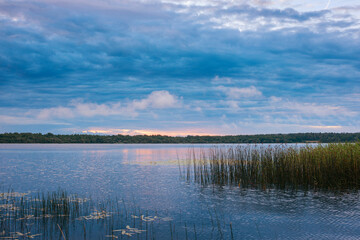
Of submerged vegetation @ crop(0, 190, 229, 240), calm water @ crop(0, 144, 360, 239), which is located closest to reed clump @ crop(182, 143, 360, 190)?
calm water @ crop(0, 144, 360, 239)

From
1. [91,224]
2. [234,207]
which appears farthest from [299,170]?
[91,224]

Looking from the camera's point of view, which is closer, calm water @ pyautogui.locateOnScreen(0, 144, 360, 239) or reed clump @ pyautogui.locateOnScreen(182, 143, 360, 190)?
calm water @ pyautogui.locateOnScreen(0, 144, 360, 239)

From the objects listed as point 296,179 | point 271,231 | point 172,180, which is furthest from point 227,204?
A: point 172,180

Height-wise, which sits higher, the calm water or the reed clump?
the reed clump

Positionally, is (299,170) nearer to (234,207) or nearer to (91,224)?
(234,207)

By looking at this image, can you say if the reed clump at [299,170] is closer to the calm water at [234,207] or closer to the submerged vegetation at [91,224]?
the calm water at [234,207]

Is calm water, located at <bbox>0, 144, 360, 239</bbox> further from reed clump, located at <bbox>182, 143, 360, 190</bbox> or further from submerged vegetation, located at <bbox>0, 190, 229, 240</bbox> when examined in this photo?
reed clump, located at <bbox>182, 143, 360, 190</bbox>

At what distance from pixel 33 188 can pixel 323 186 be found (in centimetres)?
1479

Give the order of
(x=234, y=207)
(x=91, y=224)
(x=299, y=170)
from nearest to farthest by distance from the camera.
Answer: (x=91, y=224) < (x=234, y=207) < (x=299, y=170)

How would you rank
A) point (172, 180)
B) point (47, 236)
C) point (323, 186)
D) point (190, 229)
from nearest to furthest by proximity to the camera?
1. point (47, 236)
2. point (190, 229)
3. point (323, 186)
4. point (172, 180)

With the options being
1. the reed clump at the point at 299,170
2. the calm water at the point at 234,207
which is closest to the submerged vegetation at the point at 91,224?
the calm water at the point at 234,207

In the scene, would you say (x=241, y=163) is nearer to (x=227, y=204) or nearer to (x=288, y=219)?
(x=227, y=204)

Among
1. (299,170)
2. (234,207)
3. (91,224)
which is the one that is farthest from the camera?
(299,170)

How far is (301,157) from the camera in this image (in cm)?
1522
